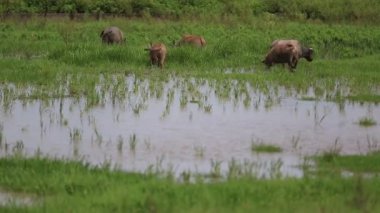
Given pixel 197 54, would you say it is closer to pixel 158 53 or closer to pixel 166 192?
pixel 158 53

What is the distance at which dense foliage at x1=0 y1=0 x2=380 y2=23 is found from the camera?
92.7 ft

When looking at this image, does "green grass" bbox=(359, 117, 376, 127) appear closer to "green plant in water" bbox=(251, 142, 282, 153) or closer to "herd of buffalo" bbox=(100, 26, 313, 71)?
"green plant in water" bbox=(251, 142, 282, 153)

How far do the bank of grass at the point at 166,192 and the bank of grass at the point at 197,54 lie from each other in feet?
19.4

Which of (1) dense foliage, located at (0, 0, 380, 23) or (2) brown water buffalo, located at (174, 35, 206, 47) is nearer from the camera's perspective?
(2) brown water buffalo, located at (174, 35, 206, 47)

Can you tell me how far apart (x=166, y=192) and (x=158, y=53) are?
11.0 metres

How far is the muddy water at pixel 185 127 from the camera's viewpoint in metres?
8.52

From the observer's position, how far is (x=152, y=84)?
47.1 ft

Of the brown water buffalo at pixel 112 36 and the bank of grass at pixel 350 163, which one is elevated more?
the bank of grass at pixel 350 163

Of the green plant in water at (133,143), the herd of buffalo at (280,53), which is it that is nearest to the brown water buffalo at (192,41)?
the herd of buffalo at (280,53)

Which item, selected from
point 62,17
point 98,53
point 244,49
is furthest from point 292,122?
point 62,17

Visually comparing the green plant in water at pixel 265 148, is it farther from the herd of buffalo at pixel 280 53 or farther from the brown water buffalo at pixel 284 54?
the brown water buffalo at pixel 284 54

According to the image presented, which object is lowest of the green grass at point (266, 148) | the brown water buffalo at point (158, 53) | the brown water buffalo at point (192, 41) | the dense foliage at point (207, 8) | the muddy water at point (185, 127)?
the dense foliage at point (207, 8)

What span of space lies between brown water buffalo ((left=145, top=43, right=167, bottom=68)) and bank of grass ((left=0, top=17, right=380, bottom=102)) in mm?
307

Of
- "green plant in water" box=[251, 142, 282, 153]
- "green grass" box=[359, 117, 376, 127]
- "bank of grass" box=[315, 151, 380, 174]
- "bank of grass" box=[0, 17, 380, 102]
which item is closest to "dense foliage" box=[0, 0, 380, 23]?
"bank of grass" box=[0, 17, 380, 102]
